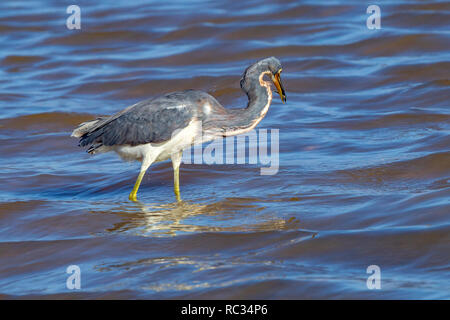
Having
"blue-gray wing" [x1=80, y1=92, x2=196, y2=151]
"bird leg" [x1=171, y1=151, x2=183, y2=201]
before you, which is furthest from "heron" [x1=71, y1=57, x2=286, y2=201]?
"bird leg" [x1=171, y1=151, x2=183, y2=201]

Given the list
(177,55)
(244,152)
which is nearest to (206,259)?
(244,152)

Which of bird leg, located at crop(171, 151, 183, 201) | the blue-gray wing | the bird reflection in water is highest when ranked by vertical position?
the blue-gray wing

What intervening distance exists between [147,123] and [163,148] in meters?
0.34

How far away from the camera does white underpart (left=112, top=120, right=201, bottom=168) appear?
886 centimetres

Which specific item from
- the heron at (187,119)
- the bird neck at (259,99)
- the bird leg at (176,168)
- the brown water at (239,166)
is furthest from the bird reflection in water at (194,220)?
the bird neck at (259,99)

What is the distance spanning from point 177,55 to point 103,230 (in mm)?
8678

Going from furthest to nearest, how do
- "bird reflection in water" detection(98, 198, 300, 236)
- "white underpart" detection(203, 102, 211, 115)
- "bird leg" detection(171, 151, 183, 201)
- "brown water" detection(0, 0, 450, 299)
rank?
"bird leg" detection(171, 151, 183, 201), "white underpart" detection(203, 102, 211, 115), "bird reflection in water" detection(98, 198, 300, 236), "brown water" detection(0, 0, 450, 299)

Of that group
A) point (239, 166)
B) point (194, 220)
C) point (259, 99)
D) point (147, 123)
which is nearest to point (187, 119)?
point (147, 123)

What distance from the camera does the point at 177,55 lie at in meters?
16.7

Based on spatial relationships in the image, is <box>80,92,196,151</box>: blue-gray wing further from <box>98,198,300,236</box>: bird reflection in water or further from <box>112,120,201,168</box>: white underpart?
<box>98,198,300,236</box>: bird reflection in water

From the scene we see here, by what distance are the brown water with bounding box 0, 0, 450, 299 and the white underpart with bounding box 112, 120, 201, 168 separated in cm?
58

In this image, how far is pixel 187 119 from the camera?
878 centimetres
